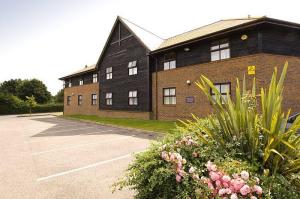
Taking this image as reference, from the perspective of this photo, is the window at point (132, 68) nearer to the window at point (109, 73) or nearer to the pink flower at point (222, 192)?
the window at point (109, 73)

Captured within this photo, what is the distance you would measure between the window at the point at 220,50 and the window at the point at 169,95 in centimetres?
437

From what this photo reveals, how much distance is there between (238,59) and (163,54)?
732cm

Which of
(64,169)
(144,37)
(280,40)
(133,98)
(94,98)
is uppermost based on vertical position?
(144,37)

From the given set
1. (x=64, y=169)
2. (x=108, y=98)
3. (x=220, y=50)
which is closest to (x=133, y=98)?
(x=108, y=98)

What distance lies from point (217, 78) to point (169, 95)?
485 cm

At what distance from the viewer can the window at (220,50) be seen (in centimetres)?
1518

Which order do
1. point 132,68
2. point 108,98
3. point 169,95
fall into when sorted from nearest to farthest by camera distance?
point 169,95, point 132,68, point 108,98

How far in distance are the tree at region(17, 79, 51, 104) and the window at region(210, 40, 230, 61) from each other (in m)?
65.1

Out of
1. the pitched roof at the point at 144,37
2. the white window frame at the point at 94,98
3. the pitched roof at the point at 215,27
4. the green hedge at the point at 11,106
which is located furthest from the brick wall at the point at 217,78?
the green hedge at the point at 11,106

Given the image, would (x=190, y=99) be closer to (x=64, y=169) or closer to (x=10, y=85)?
(x=64, y=169)

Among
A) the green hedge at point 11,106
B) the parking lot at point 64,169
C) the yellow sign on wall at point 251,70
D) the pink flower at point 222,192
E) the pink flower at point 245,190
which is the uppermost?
the yellow sign on wall at point 251,70

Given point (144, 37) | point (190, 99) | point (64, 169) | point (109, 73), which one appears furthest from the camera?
point (109, 73)

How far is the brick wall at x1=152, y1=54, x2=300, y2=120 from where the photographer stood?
13.6 meters

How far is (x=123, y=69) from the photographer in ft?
81.4
